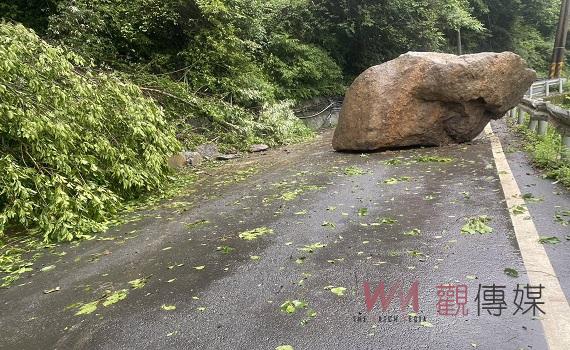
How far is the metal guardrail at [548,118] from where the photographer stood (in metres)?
6.32

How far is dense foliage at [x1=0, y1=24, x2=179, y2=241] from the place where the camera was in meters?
5.47

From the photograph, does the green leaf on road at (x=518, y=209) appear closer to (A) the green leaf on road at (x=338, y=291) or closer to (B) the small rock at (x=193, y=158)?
(A) the green leaf on road at (x=338, y=291)

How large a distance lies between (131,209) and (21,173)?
62.9 inches

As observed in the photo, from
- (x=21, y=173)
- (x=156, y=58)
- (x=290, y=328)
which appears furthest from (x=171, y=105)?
(x=290, y=328)

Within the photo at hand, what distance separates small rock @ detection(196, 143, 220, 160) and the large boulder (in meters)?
3.56

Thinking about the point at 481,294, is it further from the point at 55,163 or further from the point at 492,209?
the point at 55,163

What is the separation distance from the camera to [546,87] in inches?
840

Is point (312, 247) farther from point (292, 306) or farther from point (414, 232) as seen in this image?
point (292, 306)

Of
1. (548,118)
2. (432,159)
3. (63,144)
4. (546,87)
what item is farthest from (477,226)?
(546,87)

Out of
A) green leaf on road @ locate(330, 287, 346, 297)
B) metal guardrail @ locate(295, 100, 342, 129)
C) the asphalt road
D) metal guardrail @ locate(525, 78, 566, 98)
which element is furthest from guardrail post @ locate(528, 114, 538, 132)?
metal guardrail @ locate(525, 78, 566, 98)

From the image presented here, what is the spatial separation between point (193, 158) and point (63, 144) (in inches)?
178

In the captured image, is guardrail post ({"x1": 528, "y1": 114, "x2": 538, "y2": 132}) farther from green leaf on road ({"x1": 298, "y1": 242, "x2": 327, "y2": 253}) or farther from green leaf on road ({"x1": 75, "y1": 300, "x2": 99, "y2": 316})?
green leaf on road ({"x1": 75, "y1": 300, "x2": 99, "y2": 316})

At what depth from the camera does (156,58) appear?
12062mm

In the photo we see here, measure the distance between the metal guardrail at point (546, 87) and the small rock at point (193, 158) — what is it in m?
15.8
